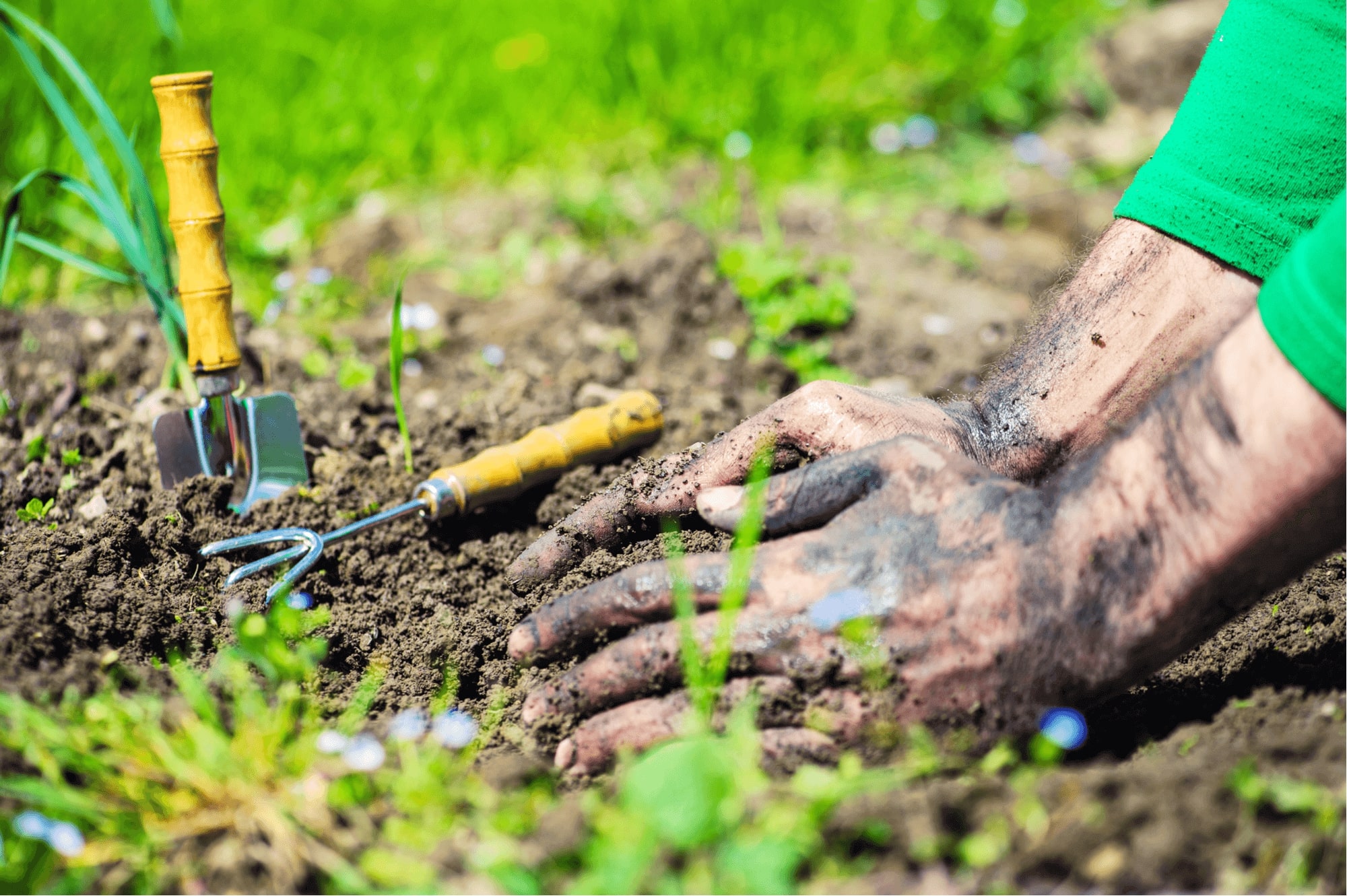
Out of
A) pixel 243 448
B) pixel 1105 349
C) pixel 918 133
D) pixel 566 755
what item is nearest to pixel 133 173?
pixel 243 448

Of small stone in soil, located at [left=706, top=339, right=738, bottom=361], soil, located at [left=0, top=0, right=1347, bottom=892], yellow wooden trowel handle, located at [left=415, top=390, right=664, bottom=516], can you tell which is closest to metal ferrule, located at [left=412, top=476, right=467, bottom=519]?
yellow wooden trowel handle, located at [left=415, top=390, right=664, bottom=516]

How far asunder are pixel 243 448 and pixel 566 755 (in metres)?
1.08

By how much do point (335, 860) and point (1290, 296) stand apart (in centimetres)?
144

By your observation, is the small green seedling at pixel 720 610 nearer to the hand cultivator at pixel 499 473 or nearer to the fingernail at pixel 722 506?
A: the fingernail at pixel 722 506

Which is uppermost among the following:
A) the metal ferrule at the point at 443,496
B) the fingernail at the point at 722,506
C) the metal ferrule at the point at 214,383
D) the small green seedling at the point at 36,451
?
the metal ferrule at the point at 214,383

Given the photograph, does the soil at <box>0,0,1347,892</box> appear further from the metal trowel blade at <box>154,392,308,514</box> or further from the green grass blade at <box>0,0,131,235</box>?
the green grass blade at <box>0,0,131,235</box>

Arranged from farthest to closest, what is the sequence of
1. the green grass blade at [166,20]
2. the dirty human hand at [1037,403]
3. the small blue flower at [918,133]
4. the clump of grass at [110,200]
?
the small blue flower at [918,133] < the green grass blade at [166,20] < the clump of grass at [110,200] < the dirty human hand at [1037,403]

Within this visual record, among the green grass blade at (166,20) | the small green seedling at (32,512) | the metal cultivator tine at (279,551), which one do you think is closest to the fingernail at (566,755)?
the metal cultivator tine at (279,551)

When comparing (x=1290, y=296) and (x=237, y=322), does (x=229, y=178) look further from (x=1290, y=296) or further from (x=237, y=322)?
(x=1290, y=296)

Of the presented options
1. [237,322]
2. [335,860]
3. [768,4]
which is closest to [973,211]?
[768,4]

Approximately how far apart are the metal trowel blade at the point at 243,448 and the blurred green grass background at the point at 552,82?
5.17 ft

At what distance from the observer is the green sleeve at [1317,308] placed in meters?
1.26

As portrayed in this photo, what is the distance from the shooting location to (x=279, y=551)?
198 centimetres

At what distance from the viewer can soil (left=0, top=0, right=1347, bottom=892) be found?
3.98ft
